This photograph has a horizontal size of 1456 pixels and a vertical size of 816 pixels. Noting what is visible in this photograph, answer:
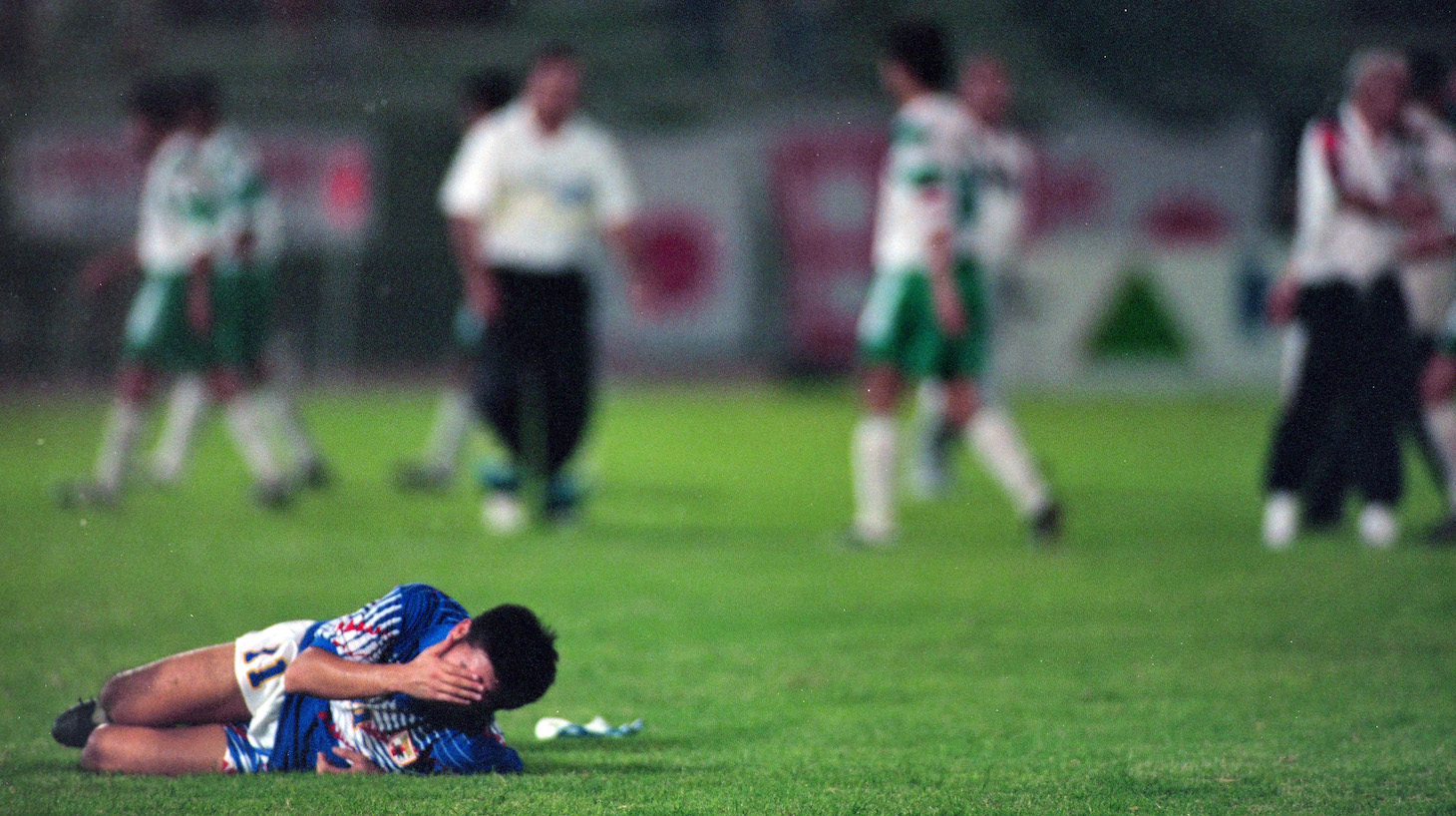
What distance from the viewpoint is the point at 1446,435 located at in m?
9.20

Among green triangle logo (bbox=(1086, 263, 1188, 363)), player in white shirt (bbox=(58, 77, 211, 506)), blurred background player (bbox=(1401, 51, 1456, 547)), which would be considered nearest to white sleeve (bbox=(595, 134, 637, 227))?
player in white shirt (bbox=(58, 77, 211, 506))

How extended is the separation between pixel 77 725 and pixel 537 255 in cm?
522

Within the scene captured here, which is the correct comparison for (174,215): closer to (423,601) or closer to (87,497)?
(87,497)

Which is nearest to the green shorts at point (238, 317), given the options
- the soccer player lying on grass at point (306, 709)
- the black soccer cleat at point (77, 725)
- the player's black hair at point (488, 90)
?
the player's black hair at point (488, 90)

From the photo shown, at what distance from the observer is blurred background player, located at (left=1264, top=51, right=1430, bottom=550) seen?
8.59 metres

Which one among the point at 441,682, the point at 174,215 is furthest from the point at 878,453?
the point at 441,682

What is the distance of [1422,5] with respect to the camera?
26.0 metres

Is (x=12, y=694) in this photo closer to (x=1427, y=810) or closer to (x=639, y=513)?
(x=1427, y=810)

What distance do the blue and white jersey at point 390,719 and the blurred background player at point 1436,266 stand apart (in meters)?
5.85

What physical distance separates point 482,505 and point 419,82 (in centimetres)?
1467

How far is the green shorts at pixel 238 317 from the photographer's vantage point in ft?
36.3

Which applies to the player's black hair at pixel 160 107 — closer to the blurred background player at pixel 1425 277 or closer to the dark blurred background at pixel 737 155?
the blurred background player at pixel 1425 277

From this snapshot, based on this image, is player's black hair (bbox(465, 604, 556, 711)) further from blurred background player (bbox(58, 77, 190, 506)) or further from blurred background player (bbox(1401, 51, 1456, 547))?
blurred background player (bbox(58, 77, 190, 506))

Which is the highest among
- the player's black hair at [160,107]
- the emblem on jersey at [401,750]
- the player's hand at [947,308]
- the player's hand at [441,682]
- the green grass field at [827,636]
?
the player's black hair at [160,107]
